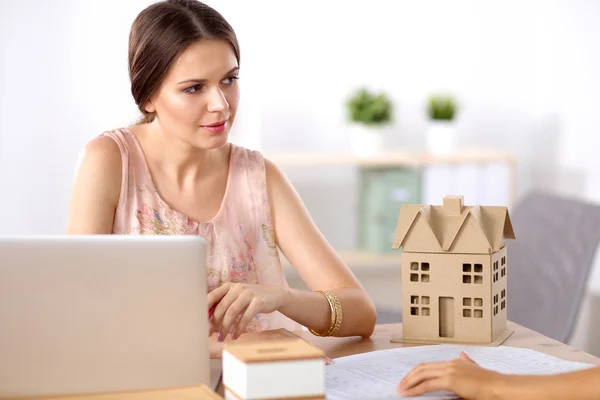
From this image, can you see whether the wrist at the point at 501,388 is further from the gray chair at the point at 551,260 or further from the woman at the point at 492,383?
the gray chair at the point at 551,260

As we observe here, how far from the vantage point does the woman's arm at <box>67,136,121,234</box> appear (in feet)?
6.20

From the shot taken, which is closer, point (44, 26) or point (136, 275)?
point (136, 275)

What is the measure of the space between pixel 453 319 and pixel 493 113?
2.71 meters

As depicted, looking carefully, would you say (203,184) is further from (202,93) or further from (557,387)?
(557,387)

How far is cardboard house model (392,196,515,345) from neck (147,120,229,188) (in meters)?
0.58

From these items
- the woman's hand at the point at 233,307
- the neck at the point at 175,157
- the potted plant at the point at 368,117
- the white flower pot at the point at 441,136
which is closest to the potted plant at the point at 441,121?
the white flower pot at the point at 441,136

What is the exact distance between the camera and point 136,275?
1209 mm

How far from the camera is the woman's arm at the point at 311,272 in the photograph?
1733 mm

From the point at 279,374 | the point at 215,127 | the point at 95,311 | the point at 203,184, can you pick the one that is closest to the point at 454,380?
the point at 279,374

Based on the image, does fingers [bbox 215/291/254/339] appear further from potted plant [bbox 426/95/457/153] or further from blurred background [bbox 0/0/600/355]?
potted plant [bbox 426/95/457/153]

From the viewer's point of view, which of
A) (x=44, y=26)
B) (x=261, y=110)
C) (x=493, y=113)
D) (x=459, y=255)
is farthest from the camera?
(x=493, y=113)

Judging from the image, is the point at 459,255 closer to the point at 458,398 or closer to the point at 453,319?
the point at 453,319

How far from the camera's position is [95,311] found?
47.6 inches

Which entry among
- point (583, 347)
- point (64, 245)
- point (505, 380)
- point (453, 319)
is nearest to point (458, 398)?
point (505, 380)
